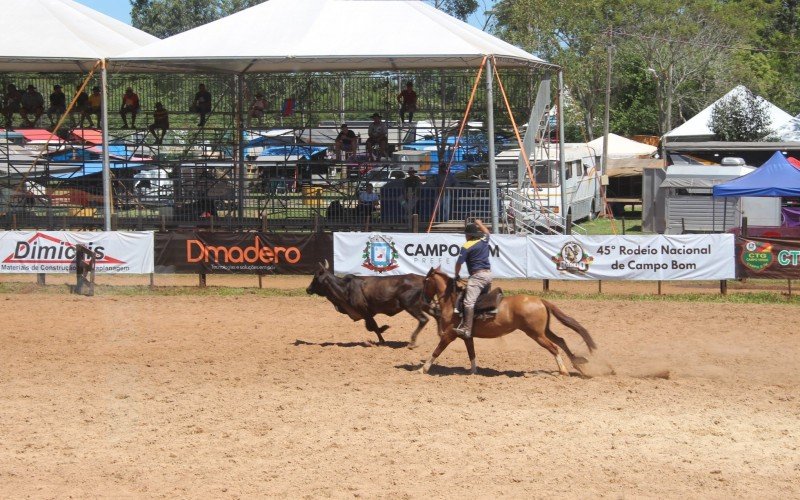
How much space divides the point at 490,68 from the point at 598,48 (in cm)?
3475

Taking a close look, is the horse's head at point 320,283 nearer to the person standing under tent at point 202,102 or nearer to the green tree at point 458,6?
the person standing under tent at point 202,102

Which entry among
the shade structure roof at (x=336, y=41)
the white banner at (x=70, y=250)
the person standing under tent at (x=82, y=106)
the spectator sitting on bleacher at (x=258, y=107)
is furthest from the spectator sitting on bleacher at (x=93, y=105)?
the white banner at (x=70, y=250)

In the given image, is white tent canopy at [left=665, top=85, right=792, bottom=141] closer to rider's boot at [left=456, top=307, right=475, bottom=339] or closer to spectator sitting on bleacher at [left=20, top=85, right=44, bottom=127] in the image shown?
spectator sitting on bleacher at [left=20, top=85, right=44, bottom=127]

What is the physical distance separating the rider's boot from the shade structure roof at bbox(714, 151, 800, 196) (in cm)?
1688

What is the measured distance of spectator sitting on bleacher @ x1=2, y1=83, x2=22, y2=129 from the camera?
107 ft

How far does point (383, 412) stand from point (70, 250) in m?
13.2

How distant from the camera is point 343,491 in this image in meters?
9.13

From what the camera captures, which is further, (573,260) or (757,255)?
(573,260)

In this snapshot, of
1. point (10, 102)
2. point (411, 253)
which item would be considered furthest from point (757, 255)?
point (10, 102)

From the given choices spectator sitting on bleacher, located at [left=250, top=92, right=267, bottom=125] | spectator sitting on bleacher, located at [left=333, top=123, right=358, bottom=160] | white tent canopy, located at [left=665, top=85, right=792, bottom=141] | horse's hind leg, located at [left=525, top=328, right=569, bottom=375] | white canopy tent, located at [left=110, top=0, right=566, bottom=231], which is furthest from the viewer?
white tent canopy, located at [left=665, top=85, right=792, bottom=141]

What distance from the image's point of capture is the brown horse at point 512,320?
44.5ft

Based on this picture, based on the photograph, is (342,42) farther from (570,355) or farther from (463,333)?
(570,355)

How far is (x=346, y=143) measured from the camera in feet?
102

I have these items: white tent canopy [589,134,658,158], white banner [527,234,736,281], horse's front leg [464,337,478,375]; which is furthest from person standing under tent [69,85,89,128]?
white tent canopy [589,134,658,158]
